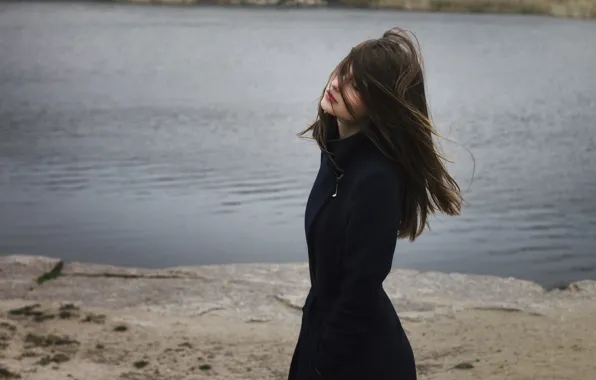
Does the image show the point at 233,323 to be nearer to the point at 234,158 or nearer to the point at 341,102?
the point at 341,102

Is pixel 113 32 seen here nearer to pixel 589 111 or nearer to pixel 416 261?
pixel 589 111

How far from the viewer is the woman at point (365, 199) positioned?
6.55 feet

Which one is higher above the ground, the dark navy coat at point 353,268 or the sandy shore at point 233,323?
the dark navy coat at point 353,268

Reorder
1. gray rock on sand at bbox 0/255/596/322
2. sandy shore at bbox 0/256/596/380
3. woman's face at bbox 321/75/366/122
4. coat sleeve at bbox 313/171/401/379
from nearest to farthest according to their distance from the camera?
1. coat sleeve at bbox 313/171/401/379
2. woman's face at bbox 321/75/366/122
3. sandy shore at bbox 0/256/596/380
4. gray rock on sand at bbox 0/255/596/322

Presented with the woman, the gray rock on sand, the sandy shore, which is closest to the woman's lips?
the woman

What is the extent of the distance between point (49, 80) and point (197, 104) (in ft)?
19.4

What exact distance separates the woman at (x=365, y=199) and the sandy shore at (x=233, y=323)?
2083mm

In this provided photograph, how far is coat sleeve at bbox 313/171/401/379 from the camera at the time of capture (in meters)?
1.98

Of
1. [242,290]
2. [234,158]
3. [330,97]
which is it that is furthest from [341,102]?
[234,158]

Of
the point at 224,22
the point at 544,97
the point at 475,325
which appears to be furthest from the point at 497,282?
the point at 224,22

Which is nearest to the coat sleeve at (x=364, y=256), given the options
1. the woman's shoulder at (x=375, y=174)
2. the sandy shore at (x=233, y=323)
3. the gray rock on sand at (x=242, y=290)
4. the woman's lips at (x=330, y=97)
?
the woman's shoulder at (x=375, y=174)

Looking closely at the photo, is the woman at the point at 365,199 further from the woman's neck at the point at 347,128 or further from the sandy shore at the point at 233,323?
the sandy shore at the point at 233,323

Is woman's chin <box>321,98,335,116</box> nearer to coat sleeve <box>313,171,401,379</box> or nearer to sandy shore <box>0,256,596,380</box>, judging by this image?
coat sleeve <box>313,171,401,379</box>

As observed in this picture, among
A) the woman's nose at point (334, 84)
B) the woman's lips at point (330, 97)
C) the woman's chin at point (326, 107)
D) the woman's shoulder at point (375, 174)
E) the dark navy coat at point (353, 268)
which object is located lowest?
the dark navy coat at point (353, 268)
